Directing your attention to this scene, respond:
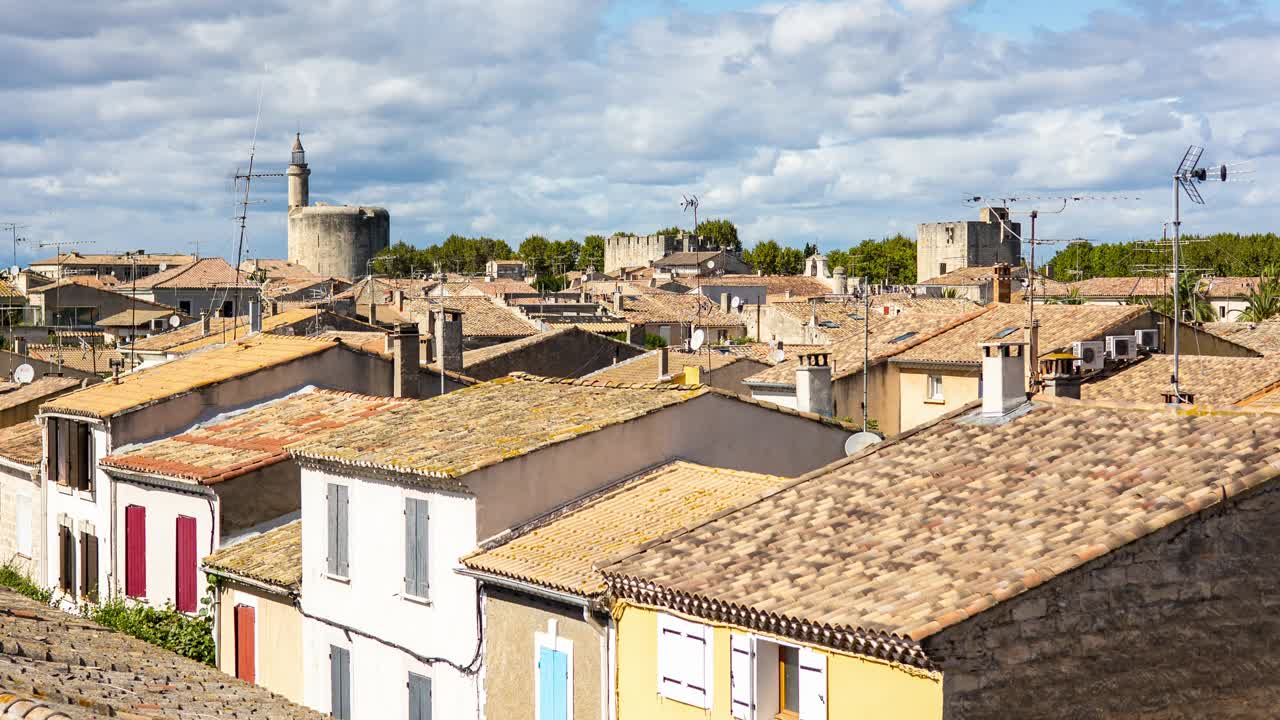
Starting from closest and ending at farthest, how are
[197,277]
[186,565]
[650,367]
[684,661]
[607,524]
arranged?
[684,661] → [607,524] → [186,565] → [650,367] → [197,277]

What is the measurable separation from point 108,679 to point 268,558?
39.0 ft

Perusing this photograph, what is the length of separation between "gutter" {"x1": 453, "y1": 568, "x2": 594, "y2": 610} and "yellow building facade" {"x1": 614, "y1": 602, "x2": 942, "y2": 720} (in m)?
0.54

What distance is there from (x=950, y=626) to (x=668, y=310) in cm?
7222

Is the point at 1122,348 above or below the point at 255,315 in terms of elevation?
below

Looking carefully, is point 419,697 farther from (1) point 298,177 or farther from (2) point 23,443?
(1) point 298,177

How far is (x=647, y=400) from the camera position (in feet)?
58.5

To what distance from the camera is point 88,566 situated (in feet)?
84.0

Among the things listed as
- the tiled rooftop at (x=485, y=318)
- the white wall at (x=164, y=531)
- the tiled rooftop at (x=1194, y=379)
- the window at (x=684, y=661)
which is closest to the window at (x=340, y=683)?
the white wall at (x=164, y=531)

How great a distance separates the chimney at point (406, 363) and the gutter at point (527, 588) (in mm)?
9867

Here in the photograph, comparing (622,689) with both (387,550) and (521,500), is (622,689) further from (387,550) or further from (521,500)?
(387,550)

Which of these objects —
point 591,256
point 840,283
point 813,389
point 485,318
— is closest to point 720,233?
point 591,256

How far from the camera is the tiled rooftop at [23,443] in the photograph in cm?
2852

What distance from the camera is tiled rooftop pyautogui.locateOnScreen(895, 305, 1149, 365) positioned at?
34.7m

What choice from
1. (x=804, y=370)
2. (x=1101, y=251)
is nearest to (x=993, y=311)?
(x=804, y=370)
